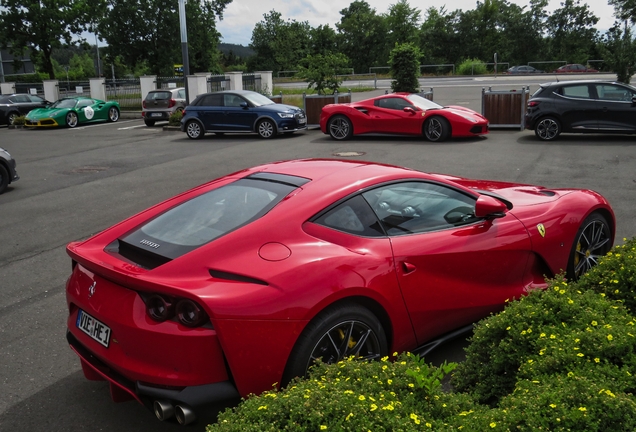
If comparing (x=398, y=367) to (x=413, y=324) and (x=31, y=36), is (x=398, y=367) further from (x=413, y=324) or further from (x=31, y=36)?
(x=31, y=36)

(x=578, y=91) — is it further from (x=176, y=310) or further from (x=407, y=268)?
(x=176, y=310)

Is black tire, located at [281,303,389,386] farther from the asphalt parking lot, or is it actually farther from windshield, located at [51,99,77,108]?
windshield, located at [51,99,77,108]

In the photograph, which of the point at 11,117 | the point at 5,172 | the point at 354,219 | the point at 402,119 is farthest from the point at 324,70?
the point at 354,219

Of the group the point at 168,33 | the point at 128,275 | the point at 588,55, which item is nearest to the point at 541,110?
the point at 128,275

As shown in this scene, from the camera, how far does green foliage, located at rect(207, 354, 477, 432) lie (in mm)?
2365

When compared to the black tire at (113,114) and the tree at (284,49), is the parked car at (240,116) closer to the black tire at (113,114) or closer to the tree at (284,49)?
the black tire at (113,114)

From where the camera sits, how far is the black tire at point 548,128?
1638cm

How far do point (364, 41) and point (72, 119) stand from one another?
57247 millimetres

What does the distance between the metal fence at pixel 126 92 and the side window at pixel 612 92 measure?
87.1 ft

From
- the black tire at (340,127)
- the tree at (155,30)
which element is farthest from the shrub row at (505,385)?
the tree at (155,30)

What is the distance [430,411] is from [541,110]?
15.2m

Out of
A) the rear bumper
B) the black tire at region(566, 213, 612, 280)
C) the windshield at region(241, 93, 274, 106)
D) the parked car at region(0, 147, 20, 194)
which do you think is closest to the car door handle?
the rear bumper

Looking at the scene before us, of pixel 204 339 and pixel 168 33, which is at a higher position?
pixel 168 33

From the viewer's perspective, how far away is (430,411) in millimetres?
2613
